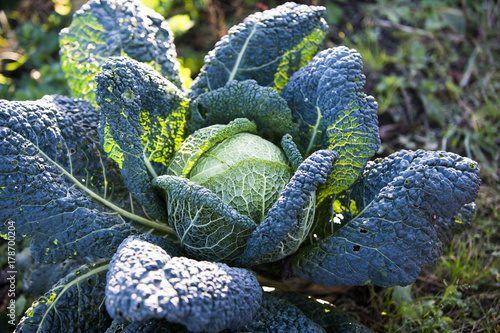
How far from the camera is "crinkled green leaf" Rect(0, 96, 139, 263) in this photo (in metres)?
2.15

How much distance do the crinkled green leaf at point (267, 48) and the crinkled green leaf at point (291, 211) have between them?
97cm

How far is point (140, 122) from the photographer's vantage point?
243 centimetres

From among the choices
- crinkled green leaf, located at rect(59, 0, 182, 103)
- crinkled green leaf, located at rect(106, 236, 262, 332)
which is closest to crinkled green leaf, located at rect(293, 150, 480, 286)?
crinkled green leaf, located at rect(106, 236, 262, 332)

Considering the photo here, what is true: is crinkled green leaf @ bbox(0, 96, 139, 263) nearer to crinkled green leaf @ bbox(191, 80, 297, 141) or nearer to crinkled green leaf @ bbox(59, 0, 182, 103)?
crinkled green leaf @ bbox(59, 0, 182, 103)

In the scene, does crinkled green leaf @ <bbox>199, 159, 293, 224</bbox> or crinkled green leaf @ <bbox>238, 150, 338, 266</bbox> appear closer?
crinkled green leaf @ <bbox>238, 150, 338, 266</bbox>

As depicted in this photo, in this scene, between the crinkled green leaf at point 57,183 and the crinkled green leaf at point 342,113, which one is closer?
the crinkled green leaf at point 57,183

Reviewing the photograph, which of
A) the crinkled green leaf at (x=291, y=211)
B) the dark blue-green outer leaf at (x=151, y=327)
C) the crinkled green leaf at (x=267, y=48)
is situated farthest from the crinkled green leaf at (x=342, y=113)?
the dark blue-green outer leaf at (x=151, y=327)

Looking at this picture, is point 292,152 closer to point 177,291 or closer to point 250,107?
point 250,107

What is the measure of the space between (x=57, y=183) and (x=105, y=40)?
43.6 inches

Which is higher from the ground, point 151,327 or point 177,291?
point 177,291

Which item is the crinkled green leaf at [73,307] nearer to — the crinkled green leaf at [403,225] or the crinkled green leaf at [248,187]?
the crinkled green leaf at [248,187]

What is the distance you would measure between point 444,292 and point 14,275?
349 cm

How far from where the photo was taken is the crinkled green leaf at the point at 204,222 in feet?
6.89

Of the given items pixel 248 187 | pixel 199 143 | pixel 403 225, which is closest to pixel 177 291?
pixel 248 187
